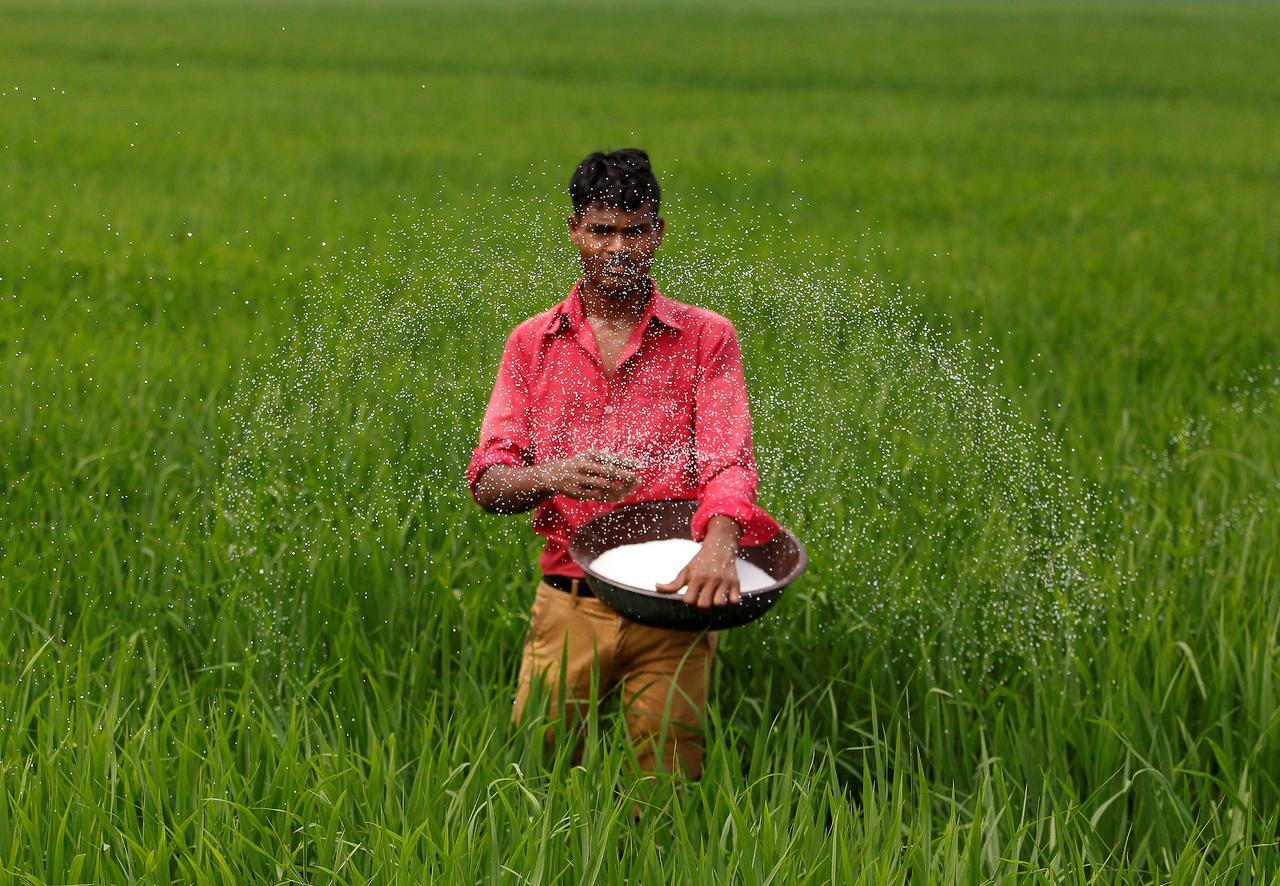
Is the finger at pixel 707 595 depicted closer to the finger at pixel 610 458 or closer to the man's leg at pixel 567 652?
→ the finger at pixel 610 458

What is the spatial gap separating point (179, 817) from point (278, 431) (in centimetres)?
173

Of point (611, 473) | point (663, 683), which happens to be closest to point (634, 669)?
point (663, 683)

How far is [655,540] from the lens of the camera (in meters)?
2.15

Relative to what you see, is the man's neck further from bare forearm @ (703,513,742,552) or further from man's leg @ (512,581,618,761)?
man's leg @ (512,581,618,761)

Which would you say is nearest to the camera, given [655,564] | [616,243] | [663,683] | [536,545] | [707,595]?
[707,595]

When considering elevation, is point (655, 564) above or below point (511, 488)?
below

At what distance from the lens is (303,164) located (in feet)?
28.6

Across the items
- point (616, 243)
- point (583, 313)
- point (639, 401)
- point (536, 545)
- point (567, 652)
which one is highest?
point (616, 243)

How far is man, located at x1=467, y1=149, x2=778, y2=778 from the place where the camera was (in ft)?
6.49

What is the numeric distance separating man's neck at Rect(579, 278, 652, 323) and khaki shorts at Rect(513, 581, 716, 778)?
0.46 meters

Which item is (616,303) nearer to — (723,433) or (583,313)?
(583,313)

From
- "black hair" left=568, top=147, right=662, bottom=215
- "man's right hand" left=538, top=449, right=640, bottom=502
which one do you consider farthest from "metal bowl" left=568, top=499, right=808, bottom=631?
"black hair" left=568, top=147, right=662, bottom=215

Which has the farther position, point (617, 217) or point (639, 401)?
point (639, 401)

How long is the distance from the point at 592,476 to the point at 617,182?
0.44 m
